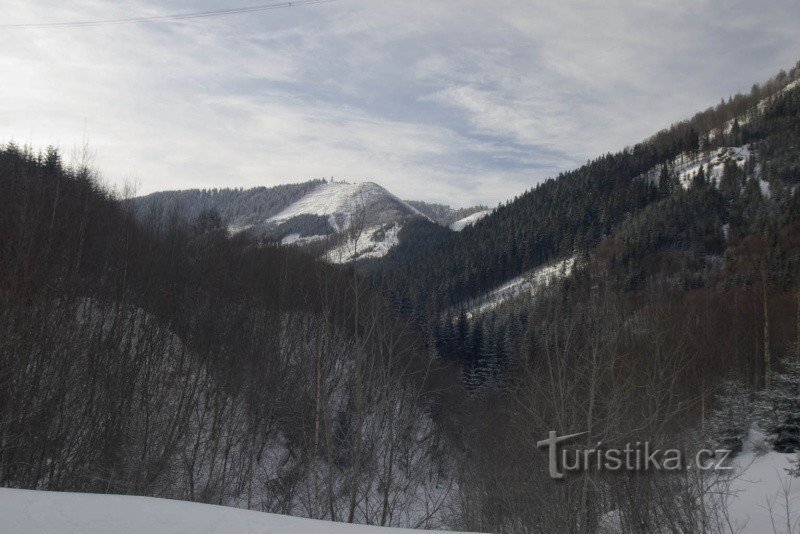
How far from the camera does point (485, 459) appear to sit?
18.2 metres

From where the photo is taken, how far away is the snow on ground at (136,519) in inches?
195

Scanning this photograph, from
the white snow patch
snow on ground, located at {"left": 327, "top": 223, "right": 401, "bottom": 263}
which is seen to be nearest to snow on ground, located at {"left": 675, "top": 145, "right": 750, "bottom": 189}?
snow on ground, located at {"left": 327, "top": 223, "right": 401, "bottom": 263}

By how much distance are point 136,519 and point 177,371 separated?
59.9 feet

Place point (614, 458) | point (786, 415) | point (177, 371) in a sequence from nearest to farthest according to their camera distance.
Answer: point (614, 458) < point (786, 415) < point (177, 371)

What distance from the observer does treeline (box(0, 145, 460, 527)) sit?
14.3 m

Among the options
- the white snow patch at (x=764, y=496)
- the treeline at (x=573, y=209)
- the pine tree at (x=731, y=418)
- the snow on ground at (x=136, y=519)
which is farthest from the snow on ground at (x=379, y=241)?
the snow on ground at (x=136, y=519)

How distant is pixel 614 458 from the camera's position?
10148 millimetres

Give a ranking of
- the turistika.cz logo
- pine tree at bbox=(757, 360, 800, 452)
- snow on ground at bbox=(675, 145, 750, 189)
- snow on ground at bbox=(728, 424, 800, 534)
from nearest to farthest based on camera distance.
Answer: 1. the turistika.cz logo
2. snow on ground at bbox=(728, 424, 800, 534)
3. pine tree at bbox=(757, 360, 800, 452)
4. snow on ground at bbox=(675, 145, 750, 189)

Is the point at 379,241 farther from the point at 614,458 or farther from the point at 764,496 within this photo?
the point at 614,458

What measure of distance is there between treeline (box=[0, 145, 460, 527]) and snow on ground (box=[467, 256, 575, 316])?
62214mm

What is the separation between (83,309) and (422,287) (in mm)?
83290

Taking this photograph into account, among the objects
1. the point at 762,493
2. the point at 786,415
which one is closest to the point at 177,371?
the point at 762,493

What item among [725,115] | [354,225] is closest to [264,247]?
[354,225]

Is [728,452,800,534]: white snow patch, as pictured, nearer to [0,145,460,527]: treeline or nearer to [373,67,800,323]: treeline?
[0,145,460,527]: treeline
